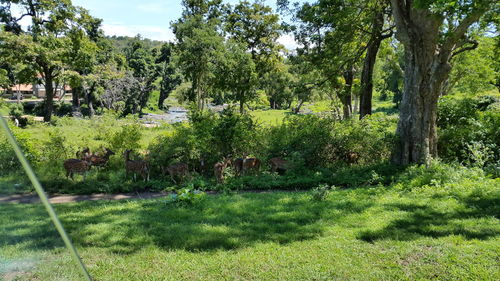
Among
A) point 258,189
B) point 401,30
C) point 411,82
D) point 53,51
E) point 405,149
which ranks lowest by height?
point 258,189

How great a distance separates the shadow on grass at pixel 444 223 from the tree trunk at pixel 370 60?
9.15m

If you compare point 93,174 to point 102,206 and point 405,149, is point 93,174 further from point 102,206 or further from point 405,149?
point 405,149

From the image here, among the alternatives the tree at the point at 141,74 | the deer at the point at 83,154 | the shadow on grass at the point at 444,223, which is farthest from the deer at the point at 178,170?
the tree at the point at 141,74

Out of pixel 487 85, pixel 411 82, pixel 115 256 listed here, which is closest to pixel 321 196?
pixel 115 256

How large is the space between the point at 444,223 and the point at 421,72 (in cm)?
565

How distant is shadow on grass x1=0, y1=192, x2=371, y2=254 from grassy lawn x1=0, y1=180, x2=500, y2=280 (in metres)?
0.02

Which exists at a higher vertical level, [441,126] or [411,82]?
[411,82]

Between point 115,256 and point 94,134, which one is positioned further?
point 94,134

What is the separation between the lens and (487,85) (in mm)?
33719

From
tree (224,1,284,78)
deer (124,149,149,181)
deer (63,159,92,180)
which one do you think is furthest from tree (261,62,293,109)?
deer (63,159,92,180)

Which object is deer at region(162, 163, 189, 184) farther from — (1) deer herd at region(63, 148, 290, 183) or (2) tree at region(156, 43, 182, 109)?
(2) tree at region(156, 43, 182, 109)

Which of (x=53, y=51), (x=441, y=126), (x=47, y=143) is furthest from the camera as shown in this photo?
(x=53, y=51)

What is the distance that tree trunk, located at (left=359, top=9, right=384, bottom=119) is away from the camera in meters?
15.0

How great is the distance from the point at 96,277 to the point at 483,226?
5.92 metres
